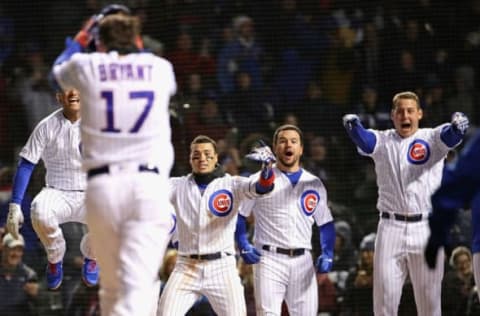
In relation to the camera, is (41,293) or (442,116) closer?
(41,293)

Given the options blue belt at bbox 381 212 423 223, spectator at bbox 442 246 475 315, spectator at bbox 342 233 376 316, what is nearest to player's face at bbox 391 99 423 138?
blue belt at bbox 381 212 423 223

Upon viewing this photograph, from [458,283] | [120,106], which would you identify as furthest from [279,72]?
[120,106]

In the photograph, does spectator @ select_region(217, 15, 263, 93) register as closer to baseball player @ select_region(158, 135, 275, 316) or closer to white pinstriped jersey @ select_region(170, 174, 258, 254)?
baseball player @ select_region(158, 135, 275, 316)

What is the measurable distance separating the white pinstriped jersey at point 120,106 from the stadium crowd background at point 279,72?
4.73 meters

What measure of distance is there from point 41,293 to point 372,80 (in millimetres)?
3676

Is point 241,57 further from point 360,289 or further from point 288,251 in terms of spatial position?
point 288,251

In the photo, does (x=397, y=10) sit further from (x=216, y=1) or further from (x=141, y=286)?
(x=141, y=286)

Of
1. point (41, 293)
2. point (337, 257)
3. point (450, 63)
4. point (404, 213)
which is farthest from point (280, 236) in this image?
point (450, 63)

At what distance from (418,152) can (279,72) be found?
3903mm

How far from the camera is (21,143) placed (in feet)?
37.1

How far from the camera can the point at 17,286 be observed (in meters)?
9.98

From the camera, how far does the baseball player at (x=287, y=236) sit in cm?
779

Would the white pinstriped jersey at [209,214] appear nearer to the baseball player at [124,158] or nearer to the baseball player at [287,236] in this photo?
the baseball player at [287,236]

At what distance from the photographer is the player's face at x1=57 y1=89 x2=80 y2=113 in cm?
791
